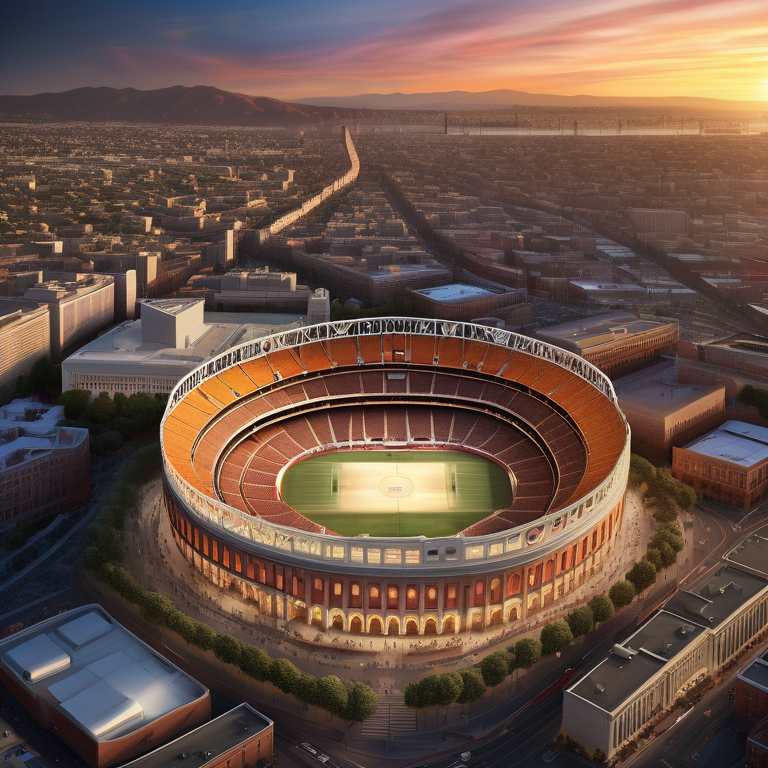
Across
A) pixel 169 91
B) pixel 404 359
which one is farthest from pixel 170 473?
pixel 169 91

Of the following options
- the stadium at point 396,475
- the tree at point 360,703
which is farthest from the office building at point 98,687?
the stadium at point 396,475

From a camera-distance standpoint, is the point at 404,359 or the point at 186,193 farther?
the point at 186,193

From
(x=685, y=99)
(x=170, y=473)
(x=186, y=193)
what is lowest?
(x=170, y=473)

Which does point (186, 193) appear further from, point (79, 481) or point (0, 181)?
point (79, 481)

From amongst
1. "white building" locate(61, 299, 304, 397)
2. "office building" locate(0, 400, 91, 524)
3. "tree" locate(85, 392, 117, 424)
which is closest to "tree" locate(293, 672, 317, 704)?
"office building" locate(0, 400, 91, 524)

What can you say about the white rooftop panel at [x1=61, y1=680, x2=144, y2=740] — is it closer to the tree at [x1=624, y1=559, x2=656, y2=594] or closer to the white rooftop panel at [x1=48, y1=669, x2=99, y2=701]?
the white rooftop panel at [x1=48, y1=669, x2=99, y2=701]

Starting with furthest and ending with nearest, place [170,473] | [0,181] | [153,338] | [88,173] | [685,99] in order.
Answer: [88,173], [0,181], [685,99], [153,338], [170,473]
